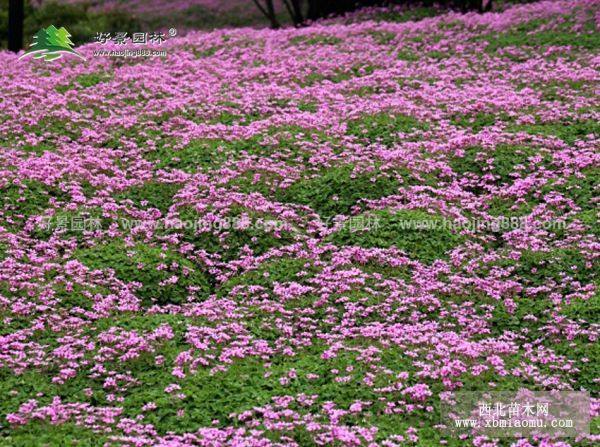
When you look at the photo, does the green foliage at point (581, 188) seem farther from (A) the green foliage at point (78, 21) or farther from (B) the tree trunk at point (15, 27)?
(A) the green foliage at point (78, 21)

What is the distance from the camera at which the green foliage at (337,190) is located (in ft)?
54.9

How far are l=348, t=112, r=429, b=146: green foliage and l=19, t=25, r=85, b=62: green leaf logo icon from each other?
1079cm

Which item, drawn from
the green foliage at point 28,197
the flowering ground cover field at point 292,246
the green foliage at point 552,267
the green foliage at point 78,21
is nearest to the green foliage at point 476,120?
the flowering ground cover field at point 292,246

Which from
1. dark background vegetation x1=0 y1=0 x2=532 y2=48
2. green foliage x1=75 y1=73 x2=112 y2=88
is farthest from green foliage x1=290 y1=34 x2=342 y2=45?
green foliage x1=75 y1=73 x2=112 y2=88

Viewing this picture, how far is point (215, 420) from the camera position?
10.5 meters

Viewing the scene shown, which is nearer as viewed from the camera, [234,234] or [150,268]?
[150,268]

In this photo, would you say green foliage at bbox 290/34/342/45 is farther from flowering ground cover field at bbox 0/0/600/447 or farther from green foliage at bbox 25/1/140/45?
green foliage at bbox 25/1/140/45

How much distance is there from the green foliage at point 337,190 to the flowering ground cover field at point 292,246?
5 centimetres

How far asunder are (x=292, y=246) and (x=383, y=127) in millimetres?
6054

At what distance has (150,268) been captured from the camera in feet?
46.7

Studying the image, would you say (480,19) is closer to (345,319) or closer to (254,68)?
(254,68)

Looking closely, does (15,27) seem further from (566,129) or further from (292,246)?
(566,129)

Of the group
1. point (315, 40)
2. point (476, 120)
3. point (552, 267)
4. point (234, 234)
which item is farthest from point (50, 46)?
point (552, 267)

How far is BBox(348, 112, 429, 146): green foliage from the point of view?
1959 cm
